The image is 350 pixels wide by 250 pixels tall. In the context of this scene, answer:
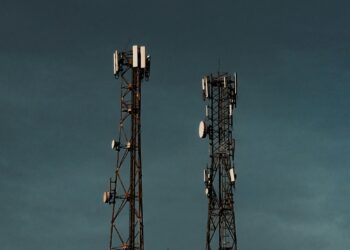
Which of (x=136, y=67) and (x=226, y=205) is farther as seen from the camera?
(x=226, y=205)

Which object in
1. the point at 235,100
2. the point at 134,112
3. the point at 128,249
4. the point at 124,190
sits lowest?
the point at 128,249

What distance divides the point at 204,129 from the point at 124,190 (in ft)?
66.3

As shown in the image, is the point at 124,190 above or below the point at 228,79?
below

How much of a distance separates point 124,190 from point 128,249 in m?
5.81

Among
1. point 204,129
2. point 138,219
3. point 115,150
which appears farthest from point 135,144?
point 204,129

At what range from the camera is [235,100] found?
10488 cm

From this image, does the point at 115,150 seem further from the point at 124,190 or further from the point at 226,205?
the point at 226,205

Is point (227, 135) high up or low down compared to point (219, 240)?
up

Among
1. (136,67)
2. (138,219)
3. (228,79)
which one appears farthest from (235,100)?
(138,219)

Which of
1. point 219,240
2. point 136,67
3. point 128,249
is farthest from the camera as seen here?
point 219,240

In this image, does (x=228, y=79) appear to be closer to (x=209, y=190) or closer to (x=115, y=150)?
(x=209, y=190)

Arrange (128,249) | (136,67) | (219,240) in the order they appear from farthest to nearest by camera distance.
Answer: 1. (219,240)
2. (136,67)
3. (128,249)

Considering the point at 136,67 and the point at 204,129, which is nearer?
the point at 136,67

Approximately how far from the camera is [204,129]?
103062 millimetres
